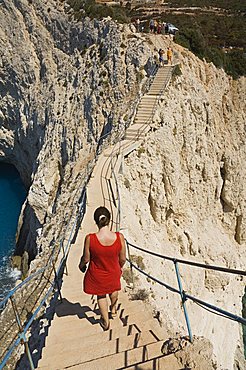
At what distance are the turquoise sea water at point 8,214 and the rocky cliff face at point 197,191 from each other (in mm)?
11548

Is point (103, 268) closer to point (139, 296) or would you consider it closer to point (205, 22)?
point (139, 296)

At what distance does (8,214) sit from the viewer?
28.8 meters

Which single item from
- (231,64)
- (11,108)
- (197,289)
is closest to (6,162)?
(11,108)

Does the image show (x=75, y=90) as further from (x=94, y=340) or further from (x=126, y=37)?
(x=94, y=340)

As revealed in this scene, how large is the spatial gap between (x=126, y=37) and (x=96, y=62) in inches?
91.4

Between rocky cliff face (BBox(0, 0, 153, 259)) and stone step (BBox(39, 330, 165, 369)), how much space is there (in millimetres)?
7073

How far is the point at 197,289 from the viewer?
1594cm

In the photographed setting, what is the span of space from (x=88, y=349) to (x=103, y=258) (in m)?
1.26

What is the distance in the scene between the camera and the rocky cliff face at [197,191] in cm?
1323

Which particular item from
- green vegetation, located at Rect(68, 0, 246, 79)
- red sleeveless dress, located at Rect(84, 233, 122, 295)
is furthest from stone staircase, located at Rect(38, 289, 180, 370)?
green vegetation, located at Rect(68, 0, 246, 79)

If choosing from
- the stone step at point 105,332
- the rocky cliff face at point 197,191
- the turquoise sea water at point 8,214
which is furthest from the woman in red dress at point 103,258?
the turquoise sea water at point 8,214

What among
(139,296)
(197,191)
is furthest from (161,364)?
(197,191)

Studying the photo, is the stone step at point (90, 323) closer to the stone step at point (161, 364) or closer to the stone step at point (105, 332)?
the stone step at point (105, 332)

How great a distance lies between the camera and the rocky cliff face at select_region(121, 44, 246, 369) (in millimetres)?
13234
